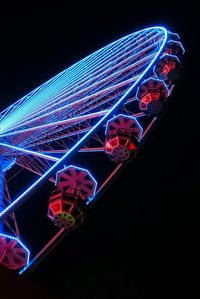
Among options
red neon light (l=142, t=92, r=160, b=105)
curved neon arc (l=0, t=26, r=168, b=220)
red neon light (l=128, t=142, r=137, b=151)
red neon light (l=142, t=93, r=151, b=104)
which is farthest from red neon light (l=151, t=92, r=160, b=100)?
red neon light (l=128, t=142, r=137, b=151)

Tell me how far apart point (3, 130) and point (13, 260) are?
5250mm

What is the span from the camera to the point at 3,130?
44.5ft

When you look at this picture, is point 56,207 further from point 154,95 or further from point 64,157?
point 154,95

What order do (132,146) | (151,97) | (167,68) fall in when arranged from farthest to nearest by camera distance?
1. (167,68)
2. (151,97)
3. (132,146)

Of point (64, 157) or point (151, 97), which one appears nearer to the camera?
point (64, 157)

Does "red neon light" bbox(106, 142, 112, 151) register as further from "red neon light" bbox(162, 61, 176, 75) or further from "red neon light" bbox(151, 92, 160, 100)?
Result: "red neon light" bbox(162, 61, 176, 75)

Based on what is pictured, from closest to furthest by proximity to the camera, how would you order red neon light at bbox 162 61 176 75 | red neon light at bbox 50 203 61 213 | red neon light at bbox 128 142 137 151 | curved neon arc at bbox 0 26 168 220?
curved neon arc at bbox 0 26 168 220
red neon light at bbox 50 203 61 213
red neon light at bbox 128 142 137 151
red neon light at bbox 162 61 176 75

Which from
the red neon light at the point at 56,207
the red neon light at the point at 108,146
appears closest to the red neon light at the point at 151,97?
the red neon light at the point at 108,146

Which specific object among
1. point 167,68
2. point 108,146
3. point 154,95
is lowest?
point 108,146

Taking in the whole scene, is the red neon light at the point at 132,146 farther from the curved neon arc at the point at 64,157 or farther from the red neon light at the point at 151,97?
the red neon light at the point at 151,97

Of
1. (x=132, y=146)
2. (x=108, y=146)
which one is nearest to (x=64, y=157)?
(x=108, y=146)

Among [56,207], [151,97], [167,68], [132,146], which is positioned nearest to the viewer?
[56,207]

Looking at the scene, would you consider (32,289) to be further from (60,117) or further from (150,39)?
(150,39)

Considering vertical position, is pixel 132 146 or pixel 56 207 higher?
pixel 56 207
